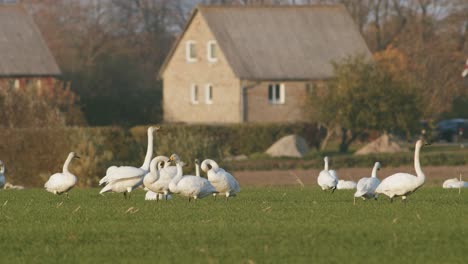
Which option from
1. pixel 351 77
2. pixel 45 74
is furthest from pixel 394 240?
pixel 45 74

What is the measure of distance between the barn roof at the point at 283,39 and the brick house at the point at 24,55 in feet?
31.4

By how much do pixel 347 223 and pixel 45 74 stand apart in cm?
5858

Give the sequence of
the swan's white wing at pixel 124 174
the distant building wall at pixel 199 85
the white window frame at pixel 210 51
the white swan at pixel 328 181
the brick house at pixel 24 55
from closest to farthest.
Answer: the swan's white wing at pixel 124 174 < the white swan at pixel 328 181 < the brick house at pixel 24 55 < the distant building wall at pixel 199 85 < the white window frame at pixel 210 51

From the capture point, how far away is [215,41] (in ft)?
257

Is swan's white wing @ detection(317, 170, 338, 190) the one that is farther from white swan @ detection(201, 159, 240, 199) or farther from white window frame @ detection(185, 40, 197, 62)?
white window frame @ detection(185, 40, 197, 62)

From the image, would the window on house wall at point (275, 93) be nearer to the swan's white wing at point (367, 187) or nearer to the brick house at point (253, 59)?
the brick house at point (253, 59)

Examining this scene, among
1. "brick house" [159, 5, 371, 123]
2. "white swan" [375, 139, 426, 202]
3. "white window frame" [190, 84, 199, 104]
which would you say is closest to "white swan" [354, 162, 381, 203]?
"white swan" [375, 139, 426, 202]

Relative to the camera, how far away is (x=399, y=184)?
21516mm

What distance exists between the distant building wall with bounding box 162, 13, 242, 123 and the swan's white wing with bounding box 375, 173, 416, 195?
54.5 meters

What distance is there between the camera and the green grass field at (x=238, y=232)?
1485 centimetres

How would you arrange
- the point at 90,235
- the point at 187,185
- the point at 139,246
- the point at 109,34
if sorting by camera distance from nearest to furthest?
the point at 139,246 → the point at 90,235 → the point at 187,185 → the point at 109,34

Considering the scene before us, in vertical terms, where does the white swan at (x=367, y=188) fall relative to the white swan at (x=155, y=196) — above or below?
above

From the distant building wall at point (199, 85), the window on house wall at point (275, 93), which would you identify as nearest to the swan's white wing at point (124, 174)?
the distant building wall at point (199, 85)

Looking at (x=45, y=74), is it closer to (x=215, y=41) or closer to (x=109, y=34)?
(x=215, y=41)
